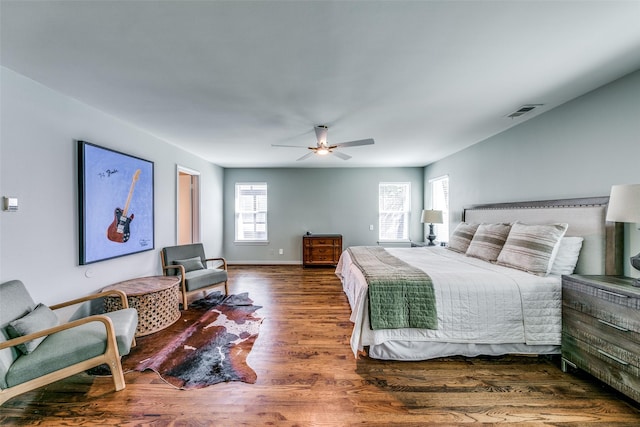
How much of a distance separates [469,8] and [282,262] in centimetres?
566

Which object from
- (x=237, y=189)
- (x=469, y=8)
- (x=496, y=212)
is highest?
(x=469, y=8)

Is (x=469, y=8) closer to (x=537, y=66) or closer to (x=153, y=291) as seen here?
(x=537, y=66)

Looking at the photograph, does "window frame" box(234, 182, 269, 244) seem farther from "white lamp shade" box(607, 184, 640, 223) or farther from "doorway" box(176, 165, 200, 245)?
"white lamp shade" box(607, 184, 640, 223)

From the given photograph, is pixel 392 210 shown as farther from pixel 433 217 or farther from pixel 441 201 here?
pixel 433 217

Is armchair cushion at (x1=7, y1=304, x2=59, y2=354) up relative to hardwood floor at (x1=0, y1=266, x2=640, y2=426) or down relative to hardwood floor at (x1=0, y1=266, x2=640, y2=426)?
up

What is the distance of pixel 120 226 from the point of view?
2.93 meters

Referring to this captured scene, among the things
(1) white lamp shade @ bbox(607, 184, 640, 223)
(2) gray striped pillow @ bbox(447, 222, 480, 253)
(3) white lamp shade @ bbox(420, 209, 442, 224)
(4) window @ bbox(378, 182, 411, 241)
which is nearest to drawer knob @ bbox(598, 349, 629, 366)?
(1) white lamp shade @ bbox(607, 184, 640, 223)

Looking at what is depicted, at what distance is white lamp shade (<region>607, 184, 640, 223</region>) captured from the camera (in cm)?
163

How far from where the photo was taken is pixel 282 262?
6195mm

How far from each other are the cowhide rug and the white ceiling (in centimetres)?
244

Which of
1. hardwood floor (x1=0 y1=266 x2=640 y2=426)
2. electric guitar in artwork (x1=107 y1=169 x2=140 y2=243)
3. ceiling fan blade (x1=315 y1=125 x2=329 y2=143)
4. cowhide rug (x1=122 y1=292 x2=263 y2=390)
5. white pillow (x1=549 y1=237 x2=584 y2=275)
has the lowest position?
hardwood floor (x1=0 y1=266 x2=640 y2=426)

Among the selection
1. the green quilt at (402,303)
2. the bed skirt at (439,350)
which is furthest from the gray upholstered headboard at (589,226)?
the green quilt at (402,303)

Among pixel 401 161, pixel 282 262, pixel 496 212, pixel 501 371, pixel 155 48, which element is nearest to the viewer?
pixel 155 48

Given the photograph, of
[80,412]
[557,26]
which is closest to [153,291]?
[80,412]
